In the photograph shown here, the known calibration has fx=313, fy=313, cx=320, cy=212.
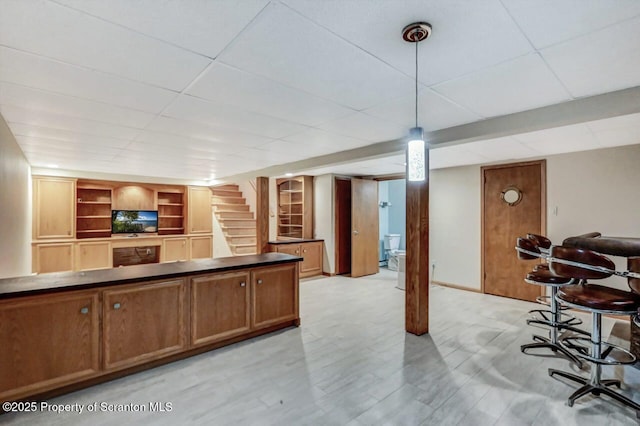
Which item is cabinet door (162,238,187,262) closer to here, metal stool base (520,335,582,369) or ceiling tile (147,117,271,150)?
ceiling tile (147,117,271,150)

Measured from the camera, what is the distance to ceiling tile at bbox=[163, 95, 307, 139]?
254 centimetres

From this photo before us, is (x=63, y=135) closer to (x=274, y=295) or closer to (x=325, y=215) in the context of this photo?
(x=274, y=295)

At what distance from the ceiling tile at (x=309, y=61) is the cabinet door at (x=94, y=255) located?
692 cm

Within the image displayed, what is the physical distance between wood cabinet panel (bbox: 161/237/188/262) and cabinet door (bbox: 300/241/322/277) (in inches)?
139

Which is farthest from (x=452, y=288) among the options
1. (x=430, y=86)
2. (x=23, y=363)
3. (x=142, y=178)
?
(x=142, y=178)

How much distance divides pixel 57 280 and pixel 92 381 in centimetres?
85

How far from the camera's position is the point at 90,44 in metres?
1.62

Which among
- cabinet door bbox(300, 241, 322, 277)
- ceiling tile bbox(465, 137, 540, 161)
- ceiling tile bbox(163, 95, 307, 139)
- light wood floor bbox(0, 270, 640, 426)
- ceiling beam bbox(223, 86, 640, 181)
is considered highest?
ceiling tile bbox(163, 95, 307, 139)

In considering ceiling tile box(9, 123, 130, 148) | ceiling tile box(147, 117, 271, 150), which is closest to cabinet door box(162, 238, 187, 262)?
ceiling tile box(9, 123, 130, 148)

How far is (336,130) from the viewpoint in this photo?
327 cm

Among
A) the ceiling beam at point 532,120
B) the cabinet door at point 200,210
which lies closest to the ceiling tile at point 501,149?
the ceiling beam at point 532,120

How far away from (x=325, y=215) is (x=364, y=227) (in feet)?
2.91

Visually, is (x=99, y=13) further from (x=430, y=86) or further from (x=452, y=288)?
(x=452, y=288)

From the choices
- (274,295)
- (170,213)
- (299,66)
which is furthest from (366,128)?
(170,213)
